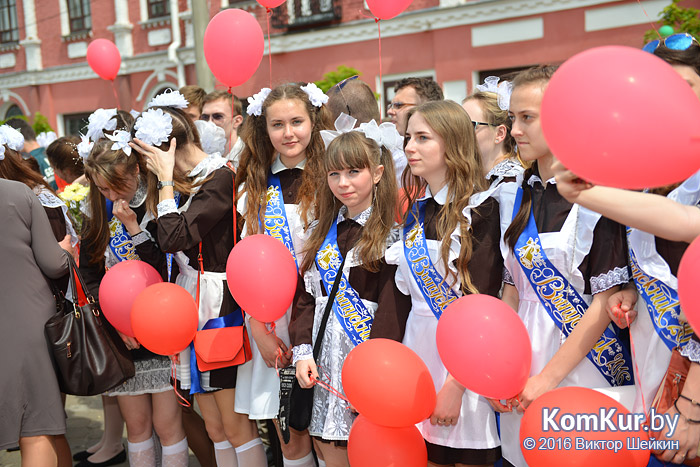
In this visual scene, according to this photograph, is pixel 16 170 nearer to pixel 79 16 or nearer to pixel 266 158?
pixel 266 158

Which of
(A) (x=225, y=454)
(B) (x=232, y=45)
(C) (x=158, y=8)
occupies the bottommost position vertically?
(A) (x=225, y=454)

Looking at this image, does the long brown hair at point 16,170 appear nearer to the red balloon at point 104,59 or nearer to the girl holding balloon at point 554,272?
the girl holding balloon at point 554,272

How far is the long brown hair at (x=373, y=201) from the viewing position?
8.18 ft

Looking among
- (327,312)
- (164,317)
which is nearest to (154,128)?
(164,317)

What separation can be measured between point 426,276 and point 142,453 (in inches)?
77.8

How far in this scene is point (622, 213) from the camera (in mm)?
1652

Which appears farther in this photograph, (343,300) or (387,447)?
(343,300)

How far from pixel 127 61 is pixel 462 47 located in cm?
893

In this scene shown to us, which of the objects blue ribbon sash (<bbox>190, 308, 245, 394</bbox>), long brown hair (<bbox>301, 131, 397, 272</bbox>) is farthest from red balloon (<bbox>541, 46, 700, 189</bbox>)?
blue ribbon sash (<bbox>190, 308, 245, 394</bbox>)

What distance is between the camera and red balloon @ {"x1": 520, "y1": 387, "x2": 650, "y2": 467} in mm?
1816

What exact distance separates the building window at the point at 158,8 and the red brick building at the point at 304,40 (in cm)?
2

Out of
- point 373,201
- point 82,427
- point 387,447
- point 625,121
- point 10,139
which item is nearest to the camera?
point 625,121

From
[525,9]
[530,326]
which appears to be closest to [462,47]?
[525,9]

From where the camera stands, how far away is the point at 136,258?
333cm
